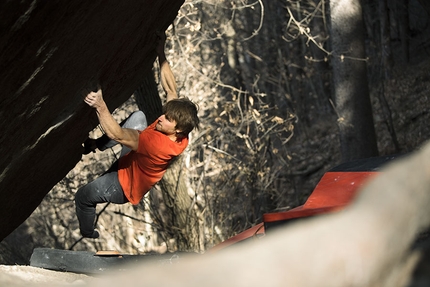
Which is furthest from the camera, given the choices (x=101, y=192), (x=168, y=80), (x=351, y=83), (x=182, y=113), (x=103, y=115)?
(x=351, y=83)

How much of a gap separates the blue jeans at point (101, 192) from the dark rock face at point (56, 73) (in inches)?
10.0

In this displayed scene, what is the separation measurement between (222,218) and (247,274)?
10863 millimetres

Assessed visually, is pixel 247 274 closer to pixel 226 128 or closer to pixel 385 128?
pixel 226 128

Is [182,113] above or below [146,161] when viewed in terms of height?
above

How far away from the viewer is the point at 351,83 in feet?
42.9

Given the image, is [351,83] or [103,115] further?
[351,83]

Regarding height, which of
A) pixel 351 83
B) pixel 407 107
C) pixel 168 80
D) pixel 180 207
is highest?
pixel 351 83

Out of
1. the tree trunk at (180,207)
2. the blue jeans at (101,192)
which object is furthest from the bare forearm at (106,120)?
the tree trunk at (180,207)

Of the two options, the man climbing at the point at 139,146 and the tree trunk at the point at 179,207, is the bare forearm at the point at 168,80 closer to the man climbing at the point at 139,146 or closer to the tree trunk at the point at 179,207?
the man climbing at the point at 139,146

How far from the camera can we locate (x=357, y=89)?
42.8ft

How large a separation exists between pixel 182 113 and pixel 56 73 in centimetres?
157

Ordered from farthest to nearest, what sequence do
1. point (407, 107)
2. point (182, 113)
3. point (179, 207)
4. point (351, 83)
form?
point (407, 107) < point (351, 83) < point (179, 207) < point (182, 113)

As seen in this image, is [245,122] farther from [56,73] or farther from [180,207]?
[56,73]

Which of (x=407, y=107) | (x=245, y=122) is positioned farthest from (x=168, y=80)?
(x=407, y=107)
